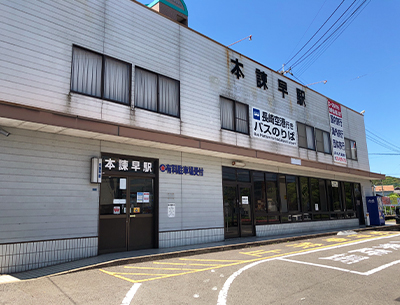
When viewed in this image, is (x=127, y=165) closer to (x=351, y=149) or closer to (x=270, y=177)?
(x=270, y=177)

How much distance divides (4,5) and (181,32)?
5757 millimetres

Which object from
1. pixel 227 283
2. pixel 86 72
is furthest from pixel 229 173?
pixel 227 283

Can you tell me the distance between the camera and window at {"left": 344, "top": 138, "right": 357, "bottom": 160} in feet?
66.8

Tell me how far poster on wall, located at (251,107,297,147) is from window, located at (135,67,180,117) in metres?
4.38

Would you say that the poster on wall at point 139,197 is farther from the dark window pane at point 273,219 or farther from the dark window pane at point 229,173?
the dark window pane at point 273,219

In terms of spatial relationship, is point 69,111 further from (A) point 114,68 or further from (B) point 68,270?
(B) point 68,270

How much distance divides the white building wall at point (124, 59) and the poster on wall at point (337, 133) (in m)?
4.97

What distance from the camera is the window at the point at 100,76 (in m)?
8.68

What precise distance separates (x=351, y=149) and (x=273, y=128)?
351 inches

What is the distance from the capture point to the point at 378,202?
20.5 meters

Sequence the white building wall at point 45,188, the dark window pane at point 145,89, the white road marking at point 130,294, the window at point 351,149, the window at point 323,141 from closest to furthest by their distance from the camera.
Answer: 1. the white road marking at point 130,294
2. the white building wall at point 45,188
3. the dark window pane at point 145,89
4. the window at point 323,141
5. the window at point 351,149

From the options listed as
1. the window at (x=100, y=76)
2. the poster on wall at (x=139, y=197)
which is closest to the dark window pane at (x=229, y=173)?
the poster on wall at (x=139, y=197)

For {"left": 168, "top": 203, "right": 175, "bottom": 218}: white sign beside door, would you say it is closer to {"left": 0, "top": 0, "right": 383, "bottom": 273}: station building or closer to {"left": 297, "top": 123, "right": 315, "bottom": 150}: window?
{"left": 0, "top": 0, "right": 383, "bottom": 273}: station building

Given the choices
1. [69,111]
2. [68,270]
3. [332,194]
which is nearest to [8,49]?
[69,111]
